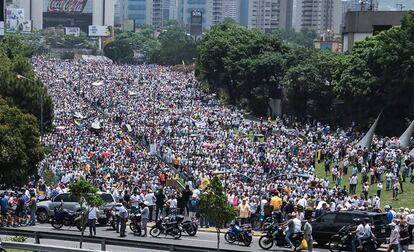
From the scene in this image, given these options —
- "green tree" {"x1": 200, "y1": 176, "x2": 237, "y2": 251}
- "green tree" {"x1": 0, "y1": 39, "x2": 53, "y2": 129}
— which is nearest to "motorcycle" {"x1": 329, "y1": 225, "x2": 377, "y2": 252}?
"green tree" {"x1": 200, "y1": 176, "x2": 237, "y2": 251}

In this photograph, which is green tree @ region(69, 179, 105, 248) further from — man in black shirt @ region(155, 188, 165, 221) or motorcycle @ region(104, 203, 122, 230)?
man in black shirt @ region(155, 188, 165, 221)

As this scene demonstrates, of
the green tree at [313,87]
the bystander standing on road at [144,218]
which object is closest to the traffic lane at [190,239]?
the bystander standing on road at [144,218]

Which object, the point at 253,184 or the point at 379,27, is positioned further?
the point at 379,27

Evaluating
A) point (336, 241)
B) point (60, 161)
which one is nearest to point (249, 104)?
point (60, 161)

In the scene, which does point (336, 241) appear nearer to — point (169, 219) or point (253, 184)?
point (169, 219)

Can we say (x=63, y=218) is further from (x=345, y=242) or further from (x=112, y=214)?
(x=345, y=242)

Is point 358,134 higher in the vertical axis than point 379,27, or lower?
lower

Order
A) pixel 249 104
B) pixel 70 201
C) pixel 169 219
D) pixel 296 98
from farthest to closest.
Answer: pixel 249 104, pixel 296 98, pixel 70 201, pixel 169 219
